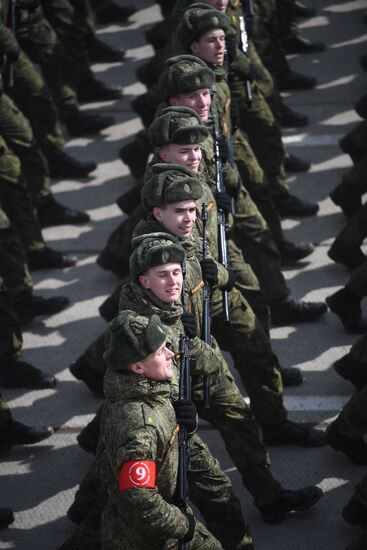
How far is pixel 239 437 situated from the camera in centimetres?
701

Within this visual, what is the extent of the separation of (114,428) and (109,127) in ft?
20.4

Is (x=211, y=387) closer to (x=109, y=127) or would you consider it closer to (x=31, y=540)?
(x=31, y=540)

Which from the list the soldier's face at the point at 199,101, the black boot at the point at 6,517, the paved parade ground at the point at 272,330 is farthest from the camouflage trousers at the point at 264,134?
the black boot at the point at 6,517

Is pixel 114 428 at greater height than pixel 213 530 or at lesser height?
greater

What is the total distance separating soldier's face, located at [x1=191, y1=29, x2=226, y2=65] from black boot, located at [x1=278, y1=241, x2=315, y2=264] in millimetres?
1519

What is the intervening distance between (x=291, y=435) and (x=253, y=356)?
0.57 meters

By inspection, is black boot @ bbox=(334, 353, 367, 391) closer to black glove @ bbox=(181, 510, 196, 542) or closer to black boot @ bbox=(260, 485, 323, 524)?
black boot @ bbox=(260, 485, 323, 524)

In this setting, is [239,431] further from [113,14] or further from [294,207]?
[113,14]

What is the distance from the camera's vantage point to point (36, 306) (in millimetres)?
9047

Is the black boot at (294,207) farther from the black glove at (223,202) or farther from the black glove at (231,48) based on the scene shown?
the black glove at (223,202)

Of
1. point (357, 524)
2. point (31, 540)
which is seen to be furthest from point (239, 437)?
point (31, 540)

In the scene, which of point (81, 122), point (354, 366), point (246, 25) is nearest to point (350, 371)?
point (354, 366)

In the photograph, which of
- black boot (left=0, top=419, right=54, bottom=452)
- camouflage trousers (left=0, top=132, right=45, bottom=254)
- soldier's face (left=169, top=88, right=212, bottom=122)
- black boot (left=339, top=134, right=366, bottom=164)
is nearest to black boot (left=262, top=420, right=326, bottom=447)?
black boot (left=0, top=419, right=54, bottom=452)

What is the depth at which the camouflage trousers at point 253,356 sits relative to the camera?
24.6ft
